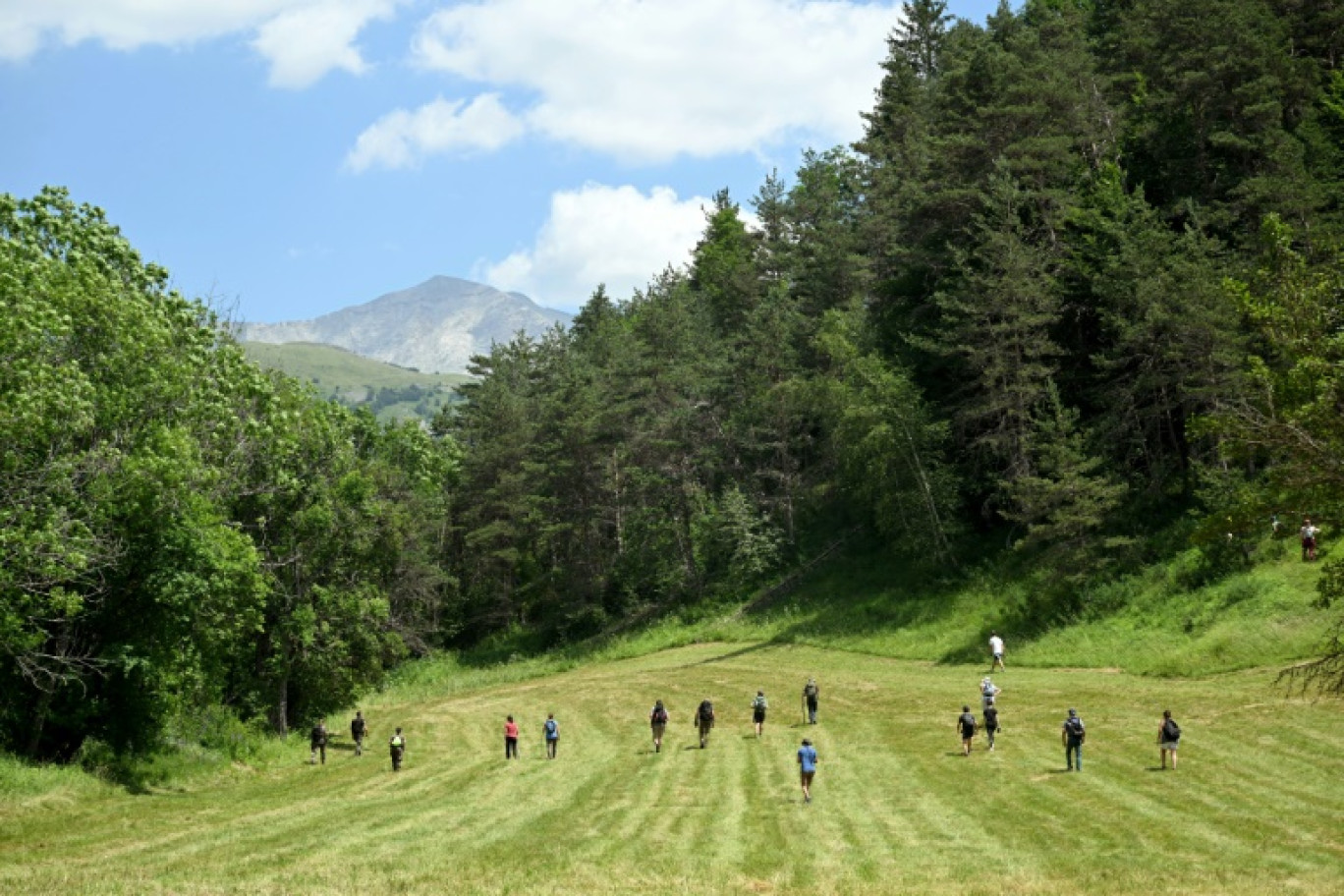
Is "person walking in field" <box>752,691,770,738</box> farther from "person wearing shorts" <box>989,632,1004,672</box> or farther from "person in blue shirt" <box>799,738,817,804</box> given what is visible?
"person wearing shorts" <box>989,632,1004,672</box>

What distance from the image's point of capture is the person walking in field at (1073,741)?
26.2 meters

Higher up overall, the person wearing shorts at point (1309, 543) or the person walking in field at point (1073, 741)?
the person wearing shorts at point (1309, 543)

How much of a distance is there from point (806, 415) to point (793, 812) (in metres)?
48.8

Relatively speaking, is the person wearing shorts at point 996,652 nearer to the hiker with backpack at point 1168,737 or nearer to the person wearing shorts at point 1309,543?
the person wearing shorts at point 1309,543

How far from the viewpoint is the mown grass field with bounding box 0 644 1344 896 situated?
1944cm

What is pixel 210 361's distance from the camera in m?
32.7

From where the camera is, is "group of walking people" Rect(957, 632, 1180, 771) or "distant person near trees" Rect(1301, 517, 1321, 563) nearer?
"group of walking people" Rect(957, 632, 1180, 771)

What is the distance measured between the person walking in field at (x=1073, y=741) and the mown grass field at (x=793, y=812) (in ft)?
1.83

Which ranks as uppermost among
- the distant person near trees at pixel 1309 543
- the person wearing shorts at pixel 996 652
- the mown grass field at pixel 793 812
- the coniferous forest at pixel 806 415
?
the coniferous forest at pixel 806 415

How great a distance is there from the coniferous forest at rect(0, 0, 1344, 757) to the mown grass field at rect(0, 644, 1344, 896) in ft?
12.2

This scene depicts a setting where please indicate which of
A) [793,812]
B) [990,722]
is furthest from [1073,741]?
[793,812]

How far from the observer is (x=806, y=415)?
2840 inches

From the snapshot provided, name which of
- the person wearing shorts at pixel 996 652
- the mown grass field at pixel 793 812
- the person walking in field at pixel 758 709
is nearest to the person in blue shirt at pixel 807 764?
the mown grass field at pixel 793 812

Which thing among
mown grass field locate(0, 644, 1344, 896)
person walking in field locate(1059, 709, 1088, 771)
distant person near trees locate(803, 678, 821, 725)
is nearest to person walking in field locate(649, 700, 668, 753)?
mown grass field locate(0, 644, 1344, 896)
